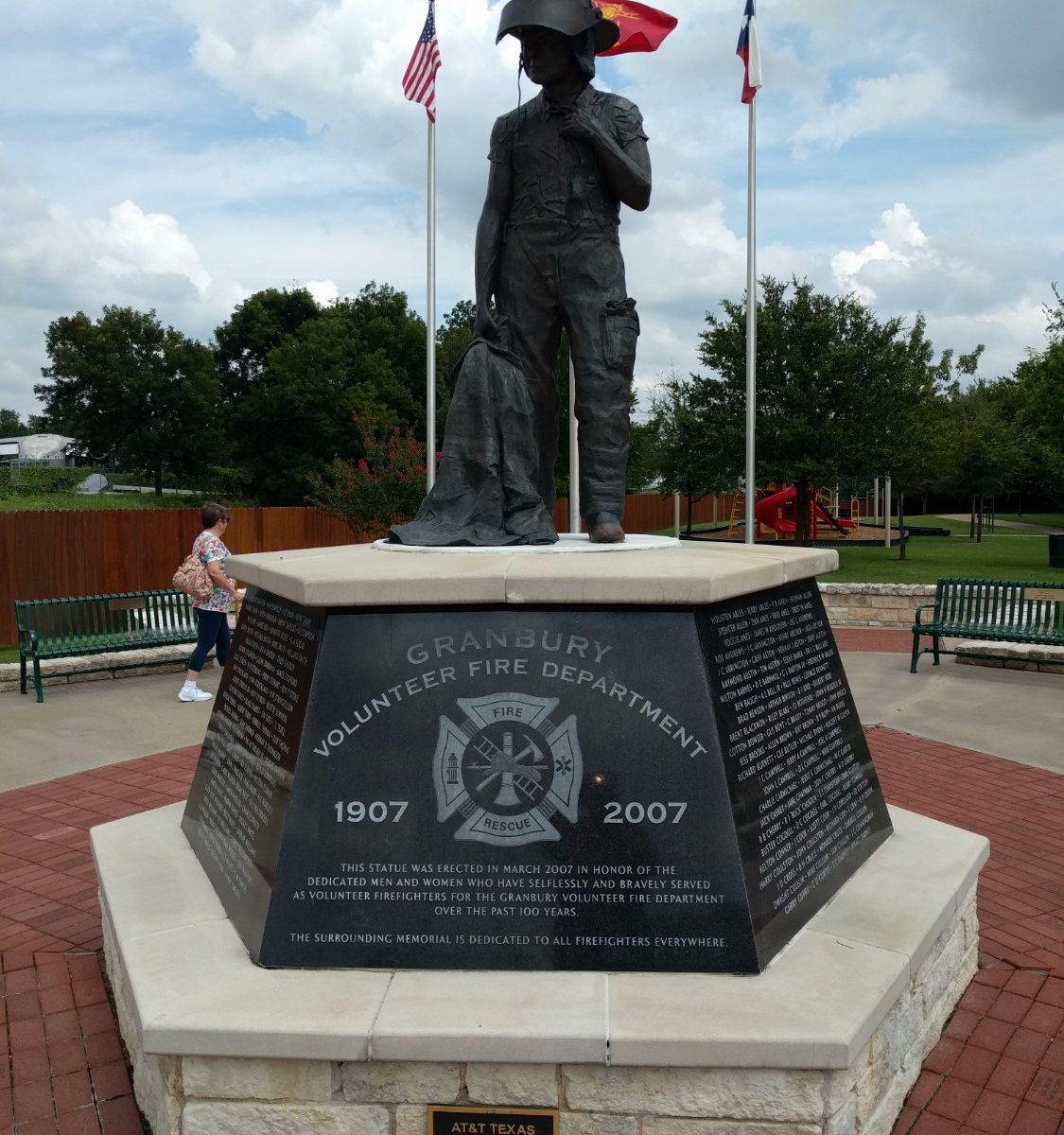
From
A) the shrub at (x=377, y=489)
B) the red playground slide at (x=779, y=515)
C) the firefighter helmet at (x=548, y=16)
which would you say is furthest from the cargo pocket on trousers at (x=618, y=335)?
the red playground slide at (x=779, y=515)

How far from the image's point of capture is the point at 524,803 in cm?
325

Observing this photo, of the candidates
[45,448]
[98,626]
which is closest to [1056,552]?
[98,626]

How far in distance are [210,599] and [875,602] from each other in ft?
30.8

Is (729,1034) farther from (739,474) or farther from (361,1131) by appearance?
(739,474)

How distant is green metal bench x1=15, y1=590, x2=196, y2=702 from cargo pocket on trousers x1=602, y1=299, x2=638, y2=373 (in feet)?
21.2

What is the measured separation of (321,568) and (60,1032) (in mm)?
1908

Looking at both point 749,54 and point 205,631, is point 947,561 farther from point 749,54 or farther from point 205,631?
point 205,631

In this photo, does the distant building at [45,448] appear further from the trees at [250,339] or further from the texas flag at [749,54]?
the texas flag at [749,54]

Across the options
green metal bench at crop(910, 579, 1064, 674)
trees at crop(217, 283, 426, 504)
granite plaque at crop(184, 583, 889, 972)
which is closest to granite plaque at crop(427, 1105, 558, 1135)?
granite plaque at crop(184, 583, 889, 972)

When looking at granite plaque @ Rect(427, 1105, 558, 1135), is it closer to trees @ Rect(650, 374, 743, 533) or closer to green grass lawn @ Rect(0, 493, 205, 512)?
green grass lawn @ Rect(0, 493, 205, 512)

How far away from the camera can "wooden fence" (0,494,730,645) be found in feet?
43.0

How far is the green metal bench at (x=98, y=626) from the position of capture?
31.7 feet

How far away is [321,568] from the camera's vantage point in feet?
12.4

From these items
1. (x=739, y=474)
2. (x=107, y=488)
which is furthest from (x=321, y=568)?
(x=107, y=488)
